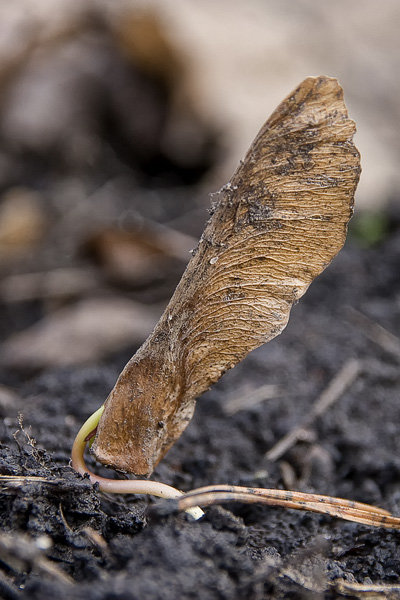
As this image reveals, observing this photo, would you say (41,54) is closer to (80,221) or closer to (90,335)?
(80,221)

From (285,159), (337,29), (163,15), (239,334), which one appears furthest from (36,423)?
(337,29)

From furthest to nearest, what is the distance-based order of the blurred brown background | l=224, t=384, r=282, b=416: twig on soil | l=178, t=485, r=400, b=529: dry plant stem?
the blurred brown background < l=224, t=384, r=282, b=416: twig on soil < l=178, t=485, r=400, b=529: dry plant stem

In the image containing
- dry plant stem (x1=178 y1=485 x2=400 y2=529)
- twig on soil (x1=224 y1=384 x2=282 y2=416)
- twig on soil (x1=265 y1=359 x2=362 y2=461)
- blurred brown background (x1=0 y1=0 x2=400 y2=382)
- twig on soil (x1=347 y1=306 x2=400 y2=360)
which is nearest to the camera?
dry plant stem (x1=178 y1=485 x2=400 y2=529)

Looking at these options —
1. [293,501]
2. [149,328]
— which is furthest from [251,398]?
[293,501]

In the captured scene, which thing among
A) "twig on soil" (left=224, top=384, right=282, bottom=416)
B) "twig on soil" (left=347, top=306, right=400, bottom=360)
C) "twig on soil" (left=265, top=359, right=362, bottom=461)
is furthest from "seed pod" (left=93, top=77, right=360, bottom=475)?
"twig on soil" (left=347, top=306, right=400, bottom=360)

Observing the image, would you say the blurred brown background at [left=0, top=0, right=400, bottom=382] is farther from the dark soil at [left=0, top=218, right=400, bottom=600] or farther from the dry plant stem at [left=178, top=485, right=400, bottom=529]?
the dry plant stem at [left=178, top=485, right=400, bottom=529]

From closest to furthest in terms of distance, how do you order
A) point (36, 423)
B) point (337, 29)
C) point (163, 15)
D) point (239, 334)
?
point (239, 334), point (36, 423), point (163, 15), point (337, 29)
